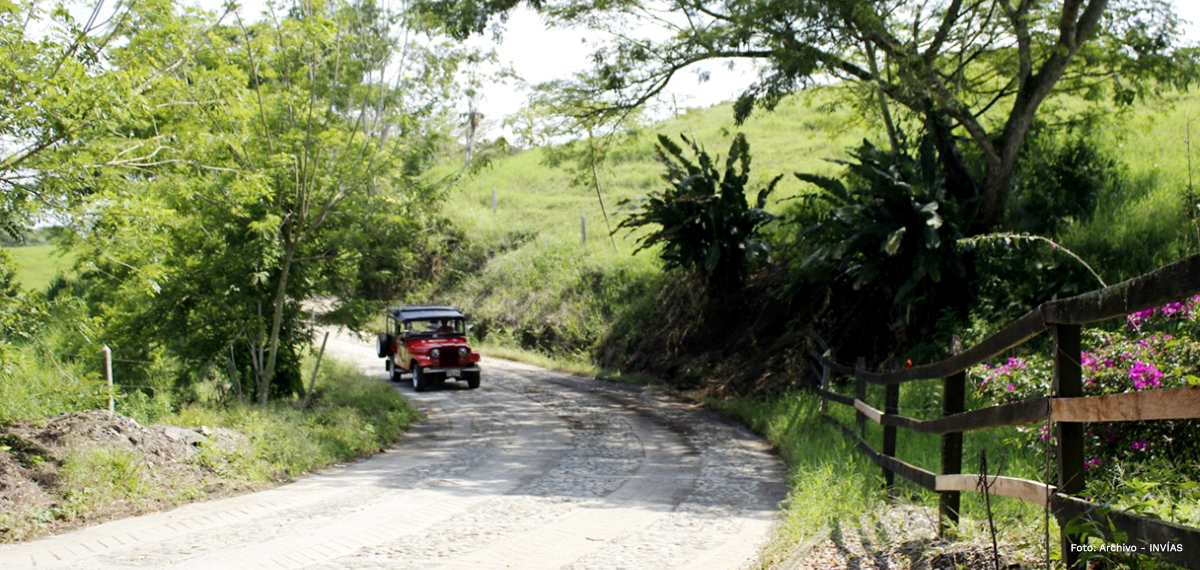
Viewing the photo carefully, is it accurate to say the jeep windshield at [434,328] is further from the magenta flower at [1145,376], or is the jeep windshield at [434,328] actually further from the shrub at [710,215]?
the magenta flower at [1145,376]

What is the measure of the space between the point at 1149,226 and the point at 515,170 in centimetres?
4060

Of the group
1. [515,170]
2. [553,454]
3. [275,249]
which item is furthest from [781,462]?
[515,170]

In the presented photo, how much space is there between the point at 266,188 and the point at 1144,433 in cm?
994

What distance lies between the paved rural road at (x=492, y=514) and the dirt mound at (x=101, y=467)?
0.95 feet

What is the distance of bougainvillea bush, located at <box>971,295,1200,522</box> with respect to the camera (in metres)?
3.69

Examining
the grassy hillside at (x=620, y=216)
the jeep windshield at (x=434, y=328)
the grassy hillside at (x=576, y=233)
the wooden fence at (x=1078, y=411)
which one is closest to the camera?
the wooden fence at (x=1078, y=411)

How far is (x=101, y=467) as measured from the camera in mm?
8398

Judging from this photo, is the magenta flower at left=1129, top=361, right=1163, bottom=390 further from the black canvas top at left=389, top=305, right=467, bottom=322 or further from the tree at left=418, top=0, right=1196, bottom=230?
the black canvas top at left=389, top=305, right=467, bottom=322

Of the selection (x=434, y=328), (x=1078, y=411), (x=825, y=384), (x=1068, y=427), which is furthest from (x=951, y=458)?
(x=434, y=328)

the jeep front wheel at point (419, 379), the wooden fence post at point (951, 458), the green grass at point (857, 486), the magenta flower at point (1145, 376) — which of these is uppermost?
the magenta flower at point (1145, 376)

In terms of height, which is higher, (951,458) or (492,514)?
(951,458)

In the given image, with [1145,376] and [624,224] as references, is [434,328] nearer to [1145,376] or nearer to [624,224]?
[624,224]

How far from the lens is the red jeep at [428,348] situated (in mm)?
20297

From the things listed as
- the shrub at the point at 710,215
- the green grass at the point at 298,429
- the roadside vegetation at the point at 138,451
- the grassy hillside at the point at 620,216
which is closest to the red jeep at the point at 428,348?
the green grass at the point at 298,429
